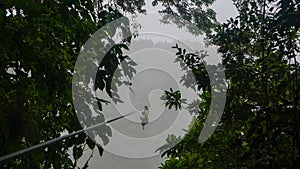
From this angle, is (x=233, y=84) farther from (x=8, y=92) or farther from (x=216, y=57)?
(x=8, y=92)

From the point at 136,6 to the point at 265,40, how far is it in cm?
323

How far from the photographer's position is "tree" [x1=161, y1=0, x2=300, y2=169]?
1074 millimetres

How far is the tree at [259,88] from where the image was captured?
107cm

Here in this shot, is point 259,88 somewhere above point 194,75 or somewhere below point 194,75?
below

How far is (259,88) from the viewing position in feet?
4.48

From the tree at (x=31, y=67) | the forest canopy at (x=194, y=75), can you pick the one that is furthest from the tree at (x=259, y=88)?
the tree at (x=31, y=67)

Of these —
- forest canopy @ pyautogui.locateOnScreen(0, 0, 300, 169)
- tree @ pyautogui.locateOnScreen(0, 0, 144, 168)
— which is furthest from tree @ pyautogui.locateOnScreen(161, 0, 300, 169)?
tree @ pyautogui.locateOnScreen(0, 0, 144, 168)

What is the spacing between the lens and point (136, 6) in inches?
175

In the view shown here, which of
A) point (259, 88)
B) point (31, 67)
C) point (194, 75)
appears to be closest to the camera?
point (31, 67)

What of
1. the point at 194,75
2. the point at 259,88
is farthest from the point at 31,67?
the point at 259,88

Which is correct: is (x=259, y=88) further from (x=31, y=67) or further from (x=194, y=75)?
(x=31, y=67)

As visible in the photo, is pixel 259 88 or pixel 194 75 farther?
pixel 194 75

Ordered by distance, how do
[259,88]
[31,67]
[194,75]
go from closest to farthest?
[31,67], [259,88], [194,75]

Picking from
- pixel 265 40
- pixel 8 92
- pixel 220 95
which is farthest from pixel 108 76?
pixel 265 40
